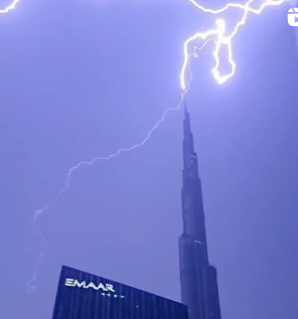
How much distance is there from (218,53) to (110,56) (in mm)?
1093

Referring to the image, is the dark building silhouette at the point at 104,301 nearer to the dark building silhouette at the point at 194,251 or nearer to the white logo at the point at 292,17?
the dark building silhouette at the point at 194,251

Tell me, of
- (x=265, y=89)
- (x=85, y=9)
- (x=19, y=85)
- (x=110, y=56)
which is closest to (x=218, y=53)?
(x=265, y=89)

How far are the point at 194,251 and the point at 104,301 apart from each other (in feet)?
3.45

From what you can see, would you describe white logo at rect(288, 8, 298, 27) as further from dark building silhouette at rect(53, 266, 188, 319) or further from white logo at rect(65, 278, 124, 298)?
white logo at rect(65, 278, 124, 298)

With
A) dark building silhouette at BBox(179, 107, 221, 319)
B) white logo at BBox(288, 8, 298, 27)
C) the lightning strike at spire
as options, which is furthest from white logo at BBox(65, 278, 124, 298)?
white logo at BBox(288, 8, 298, 27)

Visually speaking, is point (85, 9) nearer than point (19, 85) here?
No

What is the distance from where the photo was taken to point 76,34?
520cm

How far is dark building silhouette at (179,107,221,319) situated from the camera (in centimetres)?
476

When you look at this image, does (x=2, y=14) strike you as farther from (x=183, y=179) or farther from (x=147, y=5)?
→ (x=183, y=179)

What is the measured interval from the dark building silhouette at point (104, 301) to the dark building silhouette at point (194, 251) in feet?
0.62

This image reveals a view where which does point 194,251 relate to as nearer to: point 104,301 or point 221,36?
point 104,301

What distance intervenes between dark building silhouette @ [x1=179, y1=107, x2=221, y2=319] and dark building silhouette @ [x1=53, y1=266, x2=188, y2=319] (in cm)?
19

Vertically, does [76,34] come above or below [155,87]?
above

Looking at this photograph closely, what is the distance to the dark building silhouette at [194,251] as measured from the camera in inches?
187
